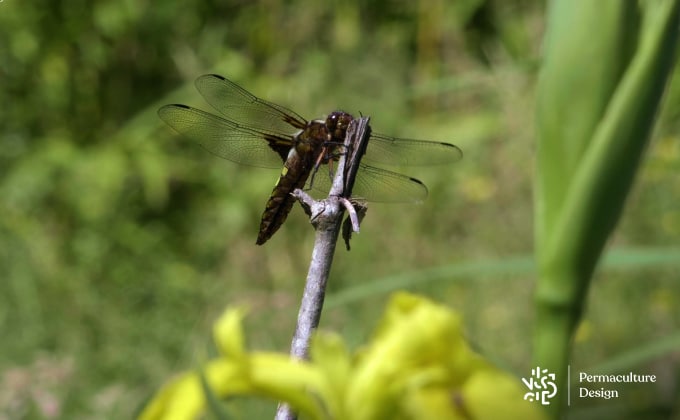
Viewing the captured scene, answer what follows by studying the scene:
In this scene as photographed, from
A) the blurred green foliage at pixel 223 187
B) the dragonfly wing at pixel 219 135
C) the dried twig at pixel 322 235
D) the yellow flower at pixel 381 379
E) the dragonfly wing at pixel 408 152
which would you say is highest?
the blurred green foliage at pixel 223 187

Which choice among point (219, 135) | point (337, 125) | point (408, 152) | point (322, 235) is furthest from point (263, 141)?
point (322, 235)

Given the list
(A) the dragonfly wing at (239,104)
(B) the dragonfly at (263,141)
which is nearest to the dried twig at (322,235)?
(B) the dragonfly at (263,141)

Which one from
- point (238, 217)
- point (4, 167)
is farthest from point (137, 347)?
point (4, 167)

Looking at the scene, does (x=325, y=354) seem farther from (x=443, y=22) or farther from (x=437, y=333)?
(x=443, y=22)

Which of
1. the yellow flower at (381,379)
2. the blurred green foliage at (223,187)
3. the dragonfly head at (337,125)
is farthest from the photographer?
the blurred green foliage at (223,187)

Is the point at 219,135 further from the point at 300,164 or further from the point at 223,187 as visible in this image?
the point at 223,187

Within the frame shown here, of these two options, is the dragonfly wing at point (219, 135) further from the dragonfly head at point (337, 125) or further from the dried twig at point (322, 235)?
the dried twig at point (322, 235)
